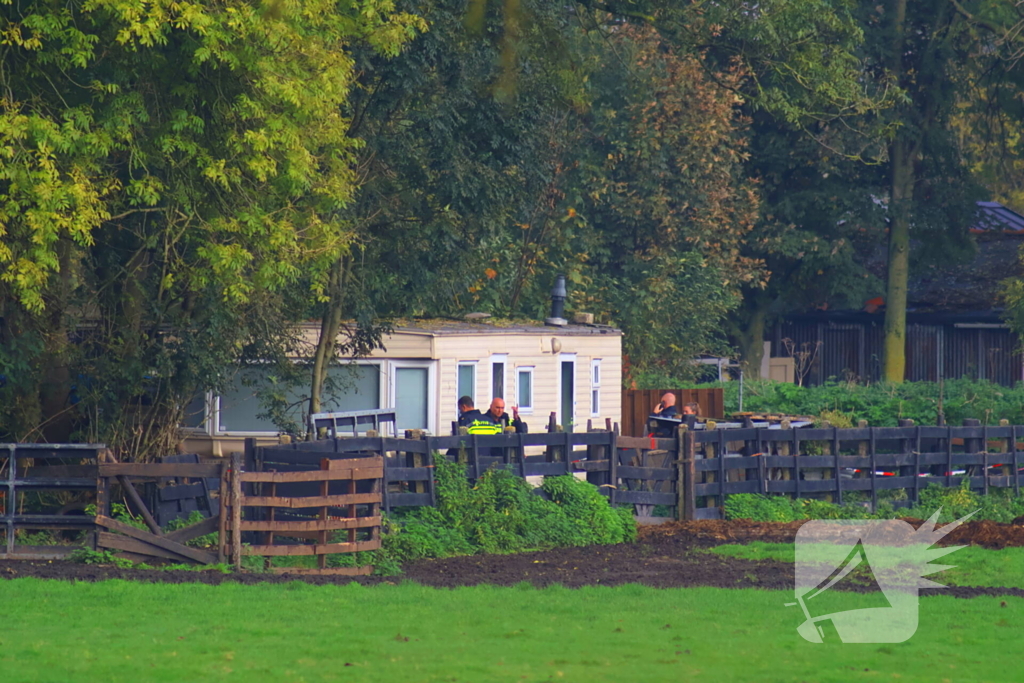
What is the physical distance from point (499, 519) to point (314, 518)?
241 cm

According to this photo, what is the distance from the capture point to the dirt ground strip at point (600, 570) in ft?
43.3

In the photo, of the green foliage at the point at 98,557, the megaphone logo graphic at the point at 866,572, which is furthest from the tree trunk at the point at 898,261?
the green foliage at the point at 98,557

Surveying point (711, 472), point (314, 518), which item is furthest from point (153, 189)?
point (711, 472)

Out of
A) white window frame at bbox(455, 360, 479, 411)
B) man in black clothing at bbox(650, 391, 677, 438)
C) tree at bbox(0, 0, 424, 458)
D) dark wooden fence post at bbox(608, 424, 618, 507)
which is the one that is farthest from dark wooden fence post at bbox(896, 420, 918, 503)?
tree at bbox(0, 0, 424, 458)

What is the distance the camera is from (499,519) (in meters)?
16.2

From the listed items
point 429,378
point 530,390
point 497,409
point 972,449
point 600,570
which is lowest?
point 600,570

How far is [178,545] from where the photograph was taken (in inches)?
551

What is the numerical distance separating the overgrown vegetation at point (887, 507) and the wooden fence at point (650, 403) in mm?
10949

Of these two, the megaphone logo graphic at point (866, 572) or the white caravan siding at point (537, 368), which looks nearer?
the megaphone logo graphic at point (866, 572)

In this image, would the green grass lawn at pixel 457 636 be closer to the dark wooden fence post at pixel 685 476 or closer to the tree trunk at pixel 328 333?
the dark wooden fence post at pixel 685 476

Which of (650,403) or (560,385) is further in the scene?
(650,403)

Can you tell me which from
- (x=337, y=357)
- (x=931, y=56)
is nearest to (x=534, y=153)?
(x=337, y=357)

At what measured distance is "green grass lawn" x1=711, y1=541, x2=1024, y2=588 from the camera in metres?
13.7

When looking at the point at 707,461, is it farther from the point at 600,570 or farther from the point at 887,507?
the point at 600,570
